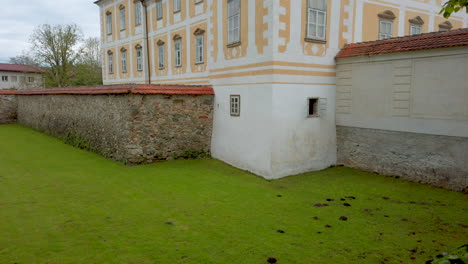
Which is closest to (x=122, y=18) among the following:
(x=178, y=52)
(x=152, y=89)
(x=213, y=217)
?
(x=178, y=52)

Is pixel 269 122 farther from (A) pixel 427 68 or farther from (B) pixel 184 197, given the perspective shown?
(A) pixel 427 68

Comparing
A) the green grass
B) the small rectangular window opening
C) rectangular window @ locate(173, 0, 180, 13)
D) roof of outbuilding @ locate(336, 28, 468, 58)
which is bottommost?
the green grass

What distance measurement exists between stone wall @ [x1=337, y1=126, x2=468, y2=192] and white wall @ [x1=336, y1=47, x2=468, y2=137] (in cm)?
25

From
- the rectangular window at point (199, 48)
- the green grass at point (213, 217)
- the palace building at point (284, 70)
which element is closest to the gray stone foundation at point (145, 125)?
the palace building at point (284, 70)

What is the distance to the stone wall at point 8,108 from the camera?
25719mm

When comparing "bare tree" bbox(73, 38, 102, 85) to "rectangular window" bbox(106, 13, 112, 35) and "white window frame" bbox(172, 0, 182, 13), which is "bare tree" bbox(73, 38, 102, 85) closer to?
"rectangular window" bbox(106, 13, 112, 35)

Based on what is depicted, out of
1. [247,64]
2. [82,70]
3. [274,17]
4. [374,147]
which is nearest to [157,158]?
[247,64]

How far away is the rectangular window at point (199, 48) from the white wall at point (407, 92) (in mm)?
7673

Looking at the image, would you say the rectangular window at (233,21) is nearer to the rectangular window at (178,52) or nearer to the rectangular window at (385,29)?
the rectangular window at (385,29)

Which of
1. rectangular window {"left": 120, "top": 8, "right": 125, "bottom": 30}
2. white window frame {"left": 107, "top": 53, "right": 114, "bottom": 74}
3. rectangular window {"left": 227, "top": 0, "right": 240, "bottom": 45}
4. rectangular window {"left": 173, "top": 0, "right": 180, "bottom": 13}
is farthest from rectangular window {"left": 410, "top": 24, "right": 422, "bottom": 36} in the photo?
white window frame {"left": 107, "top": 53, "right": 114, "bottom": 74}

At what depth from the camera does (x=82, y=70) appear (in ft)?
119

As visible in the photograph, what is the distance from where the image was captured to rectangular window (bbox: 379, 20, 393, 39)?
544 inches

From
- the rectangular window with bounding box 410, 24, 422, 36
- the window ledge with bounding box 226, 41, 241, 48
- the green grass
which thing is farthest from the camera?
the rectangular window with bounding box 410, 24, 422, 36

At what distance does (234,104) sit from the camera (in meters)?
12.6
